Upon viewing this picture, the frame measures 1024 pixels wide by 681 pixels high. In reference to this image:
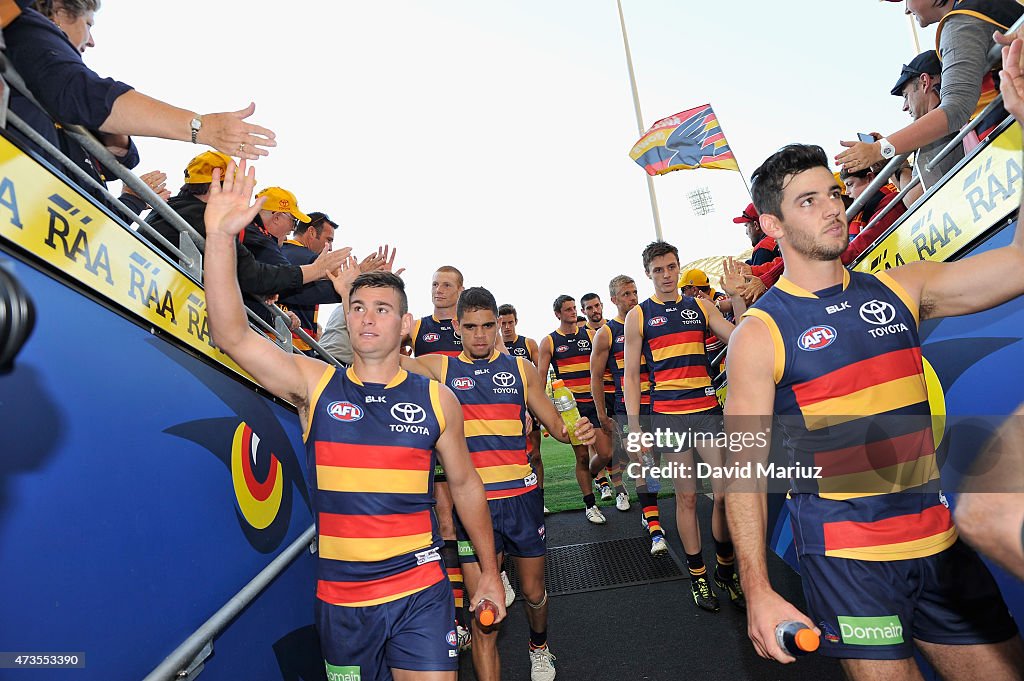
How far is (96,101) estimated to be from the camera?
7.11 feet

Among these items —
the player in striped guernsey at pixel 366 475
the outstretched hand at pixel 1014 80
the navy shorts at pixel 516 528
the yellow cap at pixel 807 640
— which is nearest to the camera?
the yellow cap at pixel 807 640

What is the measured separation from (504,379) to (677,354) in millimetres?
1704

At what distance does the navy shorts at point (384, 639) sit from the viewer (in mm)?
2521

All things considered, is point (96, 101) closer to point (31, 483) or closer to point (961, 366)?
point (31, 483)

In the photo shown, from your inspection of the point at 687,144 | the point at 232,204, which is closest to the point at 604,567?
the point at 232,204

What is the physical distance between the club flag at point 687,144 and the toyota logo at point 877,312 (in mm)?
10479

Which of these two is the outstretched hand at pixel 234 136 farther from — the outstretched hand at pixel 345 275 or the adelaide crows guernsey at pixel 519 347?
the adelaide crows guernsey at pixel 519 347

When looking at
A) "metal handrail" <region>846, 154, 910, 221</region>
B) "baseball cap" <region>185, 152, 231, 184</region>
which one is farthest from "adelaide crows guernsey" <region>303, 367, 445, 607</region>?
"metal handrail" <region>846, 154, 910, 221</region>

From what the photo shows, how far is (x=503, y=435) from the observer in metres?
4.10

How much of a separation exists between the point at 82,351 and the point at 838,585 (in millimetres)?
2576

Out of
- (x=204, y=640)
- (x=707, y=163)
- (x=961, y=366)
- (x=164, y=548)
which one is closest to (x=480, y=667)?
(x=204, y=640)

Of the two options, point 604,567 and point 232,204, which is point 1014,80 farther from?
point 604,567

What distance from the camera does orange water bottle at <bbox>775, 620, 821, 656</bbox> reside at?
1.41 m

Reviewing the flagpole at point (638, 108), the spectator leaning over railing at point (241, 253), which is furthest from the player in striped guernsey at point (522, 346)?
the flagpole at point (638, 108)
